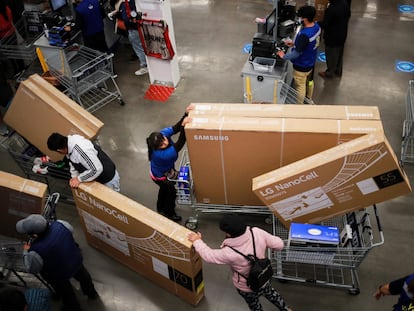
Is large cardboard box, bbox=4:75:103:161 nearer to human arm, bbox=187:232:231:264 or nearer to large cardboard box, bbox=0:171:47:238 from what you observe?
large cardboard box, bbox=0:171:47:238

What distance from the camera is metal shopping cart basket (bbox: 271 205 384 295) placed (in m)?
3.97

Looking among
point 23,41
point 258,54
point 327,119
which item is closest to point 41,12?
point 23,41

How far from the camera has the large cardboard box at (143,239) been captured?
384 cm

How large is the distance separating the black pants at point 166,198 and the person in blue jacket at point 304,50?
2.24m

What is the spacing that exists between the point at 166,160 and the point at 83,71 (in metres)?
2.50

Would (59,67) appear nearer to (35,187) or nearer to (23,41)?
(23,41)

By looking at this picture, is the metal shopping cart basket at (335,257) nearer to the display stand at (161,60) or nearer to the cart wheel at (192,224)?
the cart wheel at (192,224)

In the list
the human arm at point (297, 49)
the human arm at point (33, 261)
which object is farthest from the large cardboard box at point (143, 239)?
the human arm at point (297, 49)

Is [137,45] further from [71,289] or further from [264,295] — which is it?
[264,295]

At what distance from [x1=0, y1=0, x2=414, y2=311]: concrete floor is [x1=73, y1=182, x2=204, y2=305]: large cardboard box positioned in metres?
0.20

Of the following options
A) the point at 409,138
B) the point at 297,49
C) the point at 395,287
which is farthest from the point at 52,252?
the point at 409,138

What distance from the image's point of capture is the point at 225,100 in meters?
6.96

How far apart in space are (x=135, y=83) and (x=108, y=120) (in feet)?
3.55

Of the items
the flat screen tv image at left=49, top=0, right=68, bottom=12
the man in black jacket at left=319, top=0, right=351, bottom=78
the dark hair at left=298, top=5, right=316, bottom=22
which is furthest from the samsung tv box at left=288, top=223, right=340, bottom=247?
the flat screen tv image at left=49, top=0, right=68, bottom=12
